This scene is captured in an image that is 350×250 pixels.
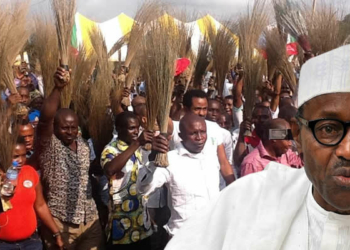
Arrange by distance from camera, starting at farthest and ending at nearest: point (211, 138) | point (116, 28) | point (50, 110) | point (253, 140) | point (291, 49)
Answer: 1. point (116, 28)
2. point (291, 49)
3. point (253, 140)
4. point (211, 138)
5. point (50, 110)

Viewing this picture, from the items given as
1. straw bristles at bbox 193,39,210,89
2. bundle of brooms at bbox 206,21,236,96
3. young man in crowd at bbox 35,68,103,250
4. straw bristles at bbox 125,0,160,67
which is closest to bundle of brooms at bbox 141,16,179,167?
young man in crowd at bbox 35,68,103,250

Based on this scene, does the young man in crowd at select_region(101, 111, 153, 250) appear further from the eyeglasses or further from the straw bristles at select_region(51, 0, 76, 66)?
the eyeglasses

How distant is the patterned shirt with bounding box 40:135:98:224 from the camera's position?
11.6 feet

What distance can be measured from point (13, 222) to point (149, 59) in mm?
1504

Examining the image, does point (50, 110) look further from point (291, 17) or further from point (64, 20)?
point (291, 17)

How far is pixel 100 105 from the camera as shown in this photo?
5.23 meters

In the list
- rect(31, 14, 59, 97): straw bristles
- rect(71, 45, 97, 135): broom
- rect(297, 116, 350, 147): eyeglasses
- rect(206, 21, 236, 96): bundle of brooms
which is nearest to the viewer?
rect(297, 116, 350, 147): eyeglasses

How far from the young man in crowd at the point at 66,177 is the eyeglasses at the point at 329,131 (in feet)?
8.48

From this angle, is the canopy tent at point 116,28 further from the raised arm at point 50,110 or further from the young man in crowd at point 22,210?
the young man in crowd at point 22,210

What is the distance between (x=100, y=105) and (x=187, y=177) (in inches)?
84.1

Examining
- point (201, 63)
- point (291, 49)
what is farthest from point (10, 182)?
point (201, 63)

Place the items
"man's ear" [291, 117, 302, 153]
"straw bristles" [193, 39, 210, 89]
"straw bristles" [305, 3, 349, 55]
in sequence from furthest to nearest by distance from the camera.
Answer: "straw bristles" [193, 39, 210, 89], "straw bristles" [305, 3, 349, 55], "man's ear" [291, 117, 302, 153]

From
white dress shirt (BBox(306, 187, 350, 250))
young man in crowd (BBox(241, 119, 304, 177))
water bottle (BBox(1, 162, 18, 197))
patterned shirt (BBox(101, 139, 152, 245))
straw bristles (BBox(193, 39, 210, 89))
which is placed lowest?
patterned shirt (BBox(101, 139, 152, 245))

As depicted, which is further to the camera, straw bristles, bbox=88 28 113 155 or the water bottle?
straw bristles, bbox=88 28 113 155
